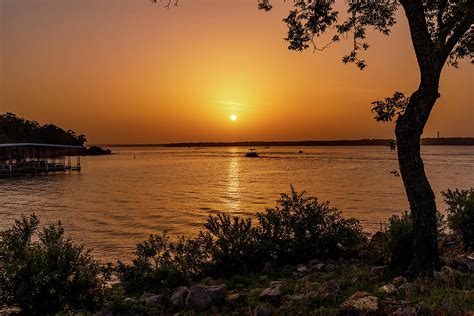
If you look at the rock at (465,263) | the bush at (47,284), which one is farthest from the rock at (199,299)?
the rock at (465,263)

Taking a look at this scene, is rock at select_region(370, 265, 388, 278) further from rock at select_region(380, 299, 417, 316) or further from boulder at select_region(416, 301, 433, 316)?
boulder at select_region(416, 301, 433, 316)

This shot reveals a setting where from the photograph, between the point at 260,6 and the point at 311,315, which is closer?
the point at 311,315

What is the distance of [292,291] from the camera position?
724cm

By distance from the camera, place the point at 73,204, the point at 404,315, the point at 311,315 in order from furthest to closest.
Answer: the point at 73,204 → the point at 311,315 → the point at 404,315

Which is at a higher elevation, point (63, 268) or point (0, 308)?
point (63, 268)

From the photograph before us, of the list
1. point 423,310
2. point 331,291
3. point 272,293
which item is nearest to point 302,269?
point 272,293

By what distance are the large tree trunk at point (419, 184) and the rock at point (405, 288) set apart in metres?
1.04

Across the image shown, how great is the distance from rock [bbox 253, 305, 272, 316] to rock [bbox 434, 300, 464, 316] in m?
2.27

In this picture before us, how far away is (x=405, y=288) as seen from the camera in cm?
665

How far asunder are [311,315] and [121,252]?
11805 millimetres

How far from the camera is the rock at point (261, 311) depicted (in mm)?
6198

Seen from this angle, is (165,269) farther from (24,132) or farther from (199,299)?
(24,132)

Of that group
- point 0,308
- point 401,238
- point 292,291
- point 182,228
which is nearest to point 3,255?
point 0,308

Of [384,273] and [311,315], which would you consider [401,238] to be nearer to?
[384,273]
